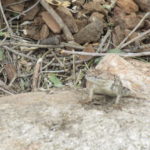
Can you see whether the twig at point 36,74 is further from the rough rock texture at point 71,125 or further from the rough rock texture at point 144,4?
the rough rock texture at point 144,4

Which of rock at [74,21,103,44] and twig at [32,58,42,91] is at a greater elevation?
rock at [74,21,103,44]

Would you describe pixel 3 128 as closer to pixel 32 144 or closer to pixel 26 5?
pixel 32 144

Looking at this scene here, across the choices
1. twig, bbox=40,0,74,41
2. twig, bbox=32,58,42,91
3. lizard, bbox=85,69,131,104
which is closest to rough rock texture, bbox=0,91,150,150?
lizard, bbox=85,69,131,104

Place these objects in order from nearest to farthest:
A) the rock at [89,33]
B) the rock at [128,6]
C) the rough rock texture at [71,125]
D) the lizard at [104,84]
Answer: the rough rock texture at [71,125]
the lizard at [104,84]
the rock at [89,33]
the rock at [128,6]

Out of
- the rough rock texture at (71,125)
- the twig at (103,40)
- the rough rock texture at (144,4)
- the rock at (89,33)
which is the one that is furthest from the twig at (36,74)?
the rough rock texture at (144,4)

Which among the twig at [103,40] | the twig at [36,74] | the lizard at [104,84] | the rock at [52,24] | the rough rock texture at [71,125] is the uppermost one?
the lizard at [104,84]

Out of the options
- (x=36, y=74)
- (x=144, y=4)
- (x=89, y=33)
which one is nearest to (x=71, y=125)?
(x=36, y=74)

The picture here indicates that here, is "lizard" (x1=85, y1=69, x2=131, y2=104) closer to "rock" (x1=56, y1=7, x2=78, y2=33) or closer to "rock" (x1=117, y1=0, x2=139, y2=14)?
"rock" (x1=56, y1=7, x2=78, y2=33)
